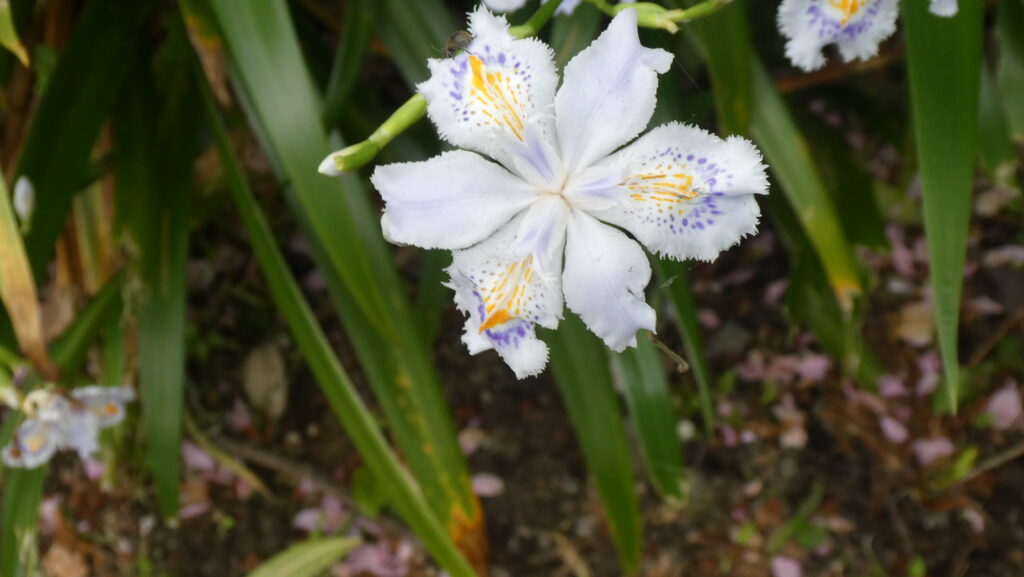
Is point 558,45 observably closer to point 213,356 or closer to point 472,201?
point 472,201

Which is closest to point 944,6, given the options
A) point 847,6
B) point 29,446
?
point 847,6

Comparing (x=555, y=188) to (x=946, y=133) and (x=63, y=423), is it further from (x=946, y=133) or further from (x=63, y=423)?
(x=63, y=423)

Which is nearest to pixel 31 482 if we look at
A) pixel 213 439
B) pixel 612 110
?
pixel 213 439

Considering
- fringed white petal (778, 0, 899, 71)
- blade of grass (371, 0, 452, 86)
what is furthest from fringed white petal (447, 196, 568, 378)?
blade of grass (371, 0, 452, 86)

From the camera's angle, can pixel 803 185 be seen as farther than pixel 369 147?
Yes

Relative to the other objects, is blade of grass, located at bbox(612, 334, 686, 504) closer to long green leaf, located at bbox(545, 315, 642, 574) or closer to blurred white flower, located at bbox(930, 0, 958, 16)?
long green leaf, located at bbox(545, 315, 642, 574)
